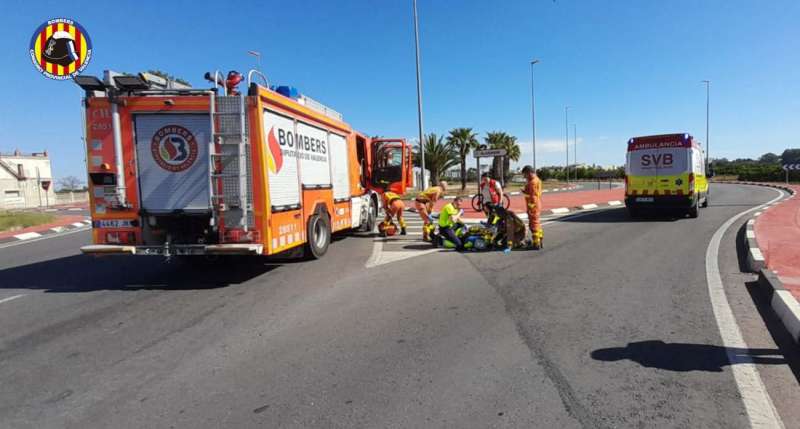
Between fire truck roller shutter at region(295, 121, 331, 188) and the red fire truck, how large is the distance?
26.9 inches

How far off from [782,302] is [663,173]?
1056 centimetres

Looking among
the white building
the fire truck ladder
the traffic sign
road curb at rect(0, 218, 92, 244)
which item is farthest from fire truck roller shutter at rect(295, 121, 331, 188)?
the white building

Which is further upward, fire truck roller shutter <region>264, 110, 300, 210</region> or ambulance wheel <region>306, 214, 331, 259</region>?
fire truck roller shutter <region>264, 110, 300, 210</region>

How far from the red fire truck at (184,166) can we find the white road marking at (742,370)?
520 cm

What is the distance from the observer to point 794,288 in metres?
5.32

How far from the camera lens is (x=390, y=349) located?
3.99 m

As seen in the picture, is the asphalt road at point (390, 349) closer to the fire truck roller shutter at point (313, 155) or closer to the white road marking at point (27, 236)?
the fire truck roller shutter at point (313, 155)

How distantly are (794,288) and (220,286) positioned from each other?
23.8 feet

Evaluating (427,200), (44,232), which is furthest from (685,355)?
(44,232)

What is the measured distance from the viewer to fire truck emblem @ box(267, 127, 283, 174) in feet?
21.0

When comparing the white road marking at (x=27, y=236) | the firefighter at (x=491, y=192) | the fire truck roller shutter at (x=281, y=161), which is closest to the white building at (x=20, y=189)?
the white road marking at (x=27, y=236)

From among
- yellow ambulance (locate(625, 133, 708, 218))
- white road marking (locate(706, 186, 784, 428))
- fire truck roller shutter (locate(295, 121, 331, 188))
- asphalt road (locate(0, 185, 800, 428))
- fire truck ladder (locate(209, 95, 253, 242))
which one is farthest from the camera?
yellow ambulance (locate(625, 133, 708, 218))

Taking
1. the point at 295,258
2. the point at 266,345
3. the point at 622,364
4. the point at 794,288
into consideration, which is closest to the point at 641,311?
the point at 622,364

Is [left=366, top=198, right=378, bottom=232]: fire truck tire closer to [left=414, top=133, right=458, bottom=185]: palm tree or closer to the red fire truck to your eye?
the red fire truck
